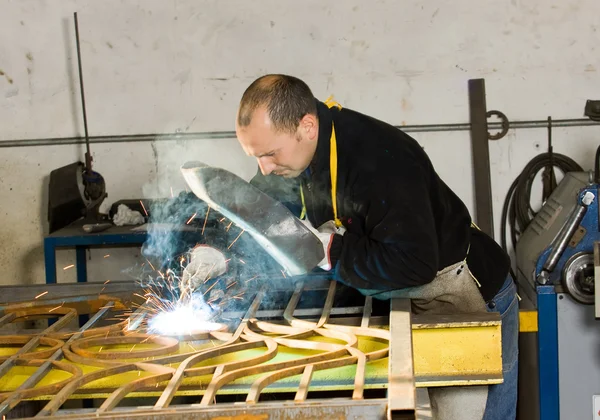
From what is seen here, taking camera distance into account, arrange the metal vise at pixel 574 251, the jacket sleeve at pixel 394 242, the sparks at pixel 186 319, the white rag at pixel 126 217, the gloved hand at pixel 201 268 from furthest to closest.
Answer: the white rag at pixel 126 217 < the metal vise at pixel 574 251 < the gloved hand at pixel 201 268 < the sparks at pixel 186 319 < the jacket sleeve at pixel 394 242

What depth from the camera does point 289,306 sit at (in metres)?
2.40

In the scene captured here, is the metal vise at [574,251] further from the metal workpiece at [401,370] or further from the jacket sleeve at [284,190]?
the metal workpiece at [401,370]

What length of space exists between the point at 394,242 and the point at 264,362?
0.49 metres

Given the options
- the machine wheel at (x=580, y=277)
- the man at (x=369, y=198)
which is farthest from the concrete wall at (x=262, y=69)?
the man at (x=369, y=198)

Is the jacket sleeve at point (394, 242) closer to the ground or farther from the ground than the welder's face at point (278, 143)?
closer to the ground

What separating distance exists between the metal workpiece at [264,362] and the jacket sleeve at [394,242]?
10cm

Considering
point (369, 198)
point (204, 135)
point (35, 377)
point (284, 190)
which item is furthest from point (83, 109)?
point (35, 377)

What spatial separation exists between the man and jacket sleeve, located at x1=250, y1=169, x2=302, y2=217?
5.8 inches

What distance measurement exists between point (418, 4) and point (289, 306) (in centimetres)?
230

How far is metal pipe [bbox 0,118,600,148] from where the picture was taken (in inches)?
163

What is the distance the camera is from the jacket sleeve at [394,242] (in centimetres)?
215

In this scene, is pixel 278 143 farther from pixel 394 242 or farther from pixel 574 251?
pixel 574 251

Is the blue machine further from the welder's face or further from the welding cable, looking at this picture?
the welder's face

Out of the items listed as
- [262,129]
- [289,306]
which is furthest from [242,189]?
[289,306]
